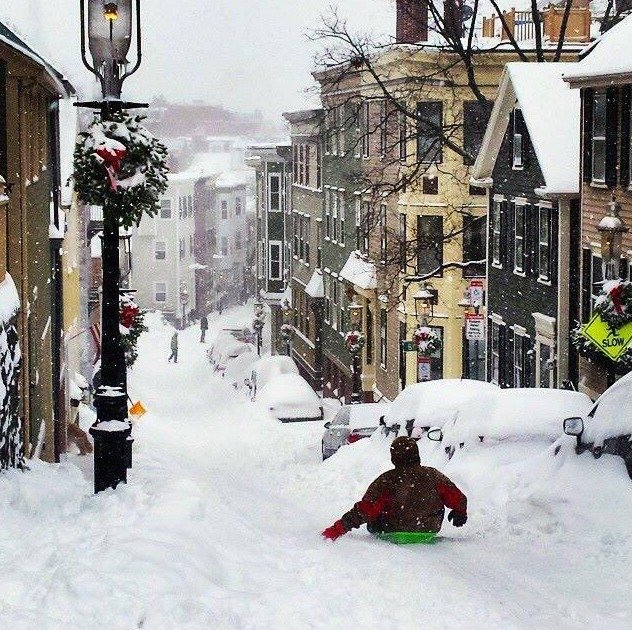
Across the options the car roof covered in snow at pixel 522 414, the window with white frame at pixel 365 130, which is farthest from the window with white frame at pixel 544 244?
the window with white frame at pixel 365 130

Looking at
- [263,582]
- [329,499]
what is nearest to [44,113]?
[329,499]

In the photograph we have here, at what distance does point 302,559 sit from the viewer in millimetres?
9930

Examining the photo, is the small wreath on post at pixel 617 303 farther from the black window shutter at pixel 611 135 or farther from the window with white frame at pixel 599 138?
the window with white frame at pixel 599 138

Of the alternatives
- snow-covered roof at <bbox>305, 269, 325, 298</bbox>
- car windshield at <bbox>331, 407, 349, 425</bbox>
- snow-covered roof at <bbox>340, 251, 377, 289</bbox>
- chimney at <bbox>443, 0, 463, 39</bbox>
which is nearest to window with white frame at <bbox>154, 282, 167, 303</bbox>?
snow-covered roof at <bbox>305, 269, 325, 298</bbox>

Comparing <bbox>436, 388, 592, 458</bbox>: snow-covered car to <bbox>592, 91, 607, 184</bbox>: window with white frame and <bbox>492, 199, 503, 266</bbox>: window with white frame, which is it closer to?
<bbox>592, 91, 607, 184</bbox>: window with white frame

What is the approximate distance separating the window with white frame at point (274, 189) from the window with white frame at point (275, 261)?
1.90 metres

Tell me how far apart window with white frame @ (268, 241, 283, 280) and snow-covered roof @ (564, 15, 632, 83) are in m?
41.9

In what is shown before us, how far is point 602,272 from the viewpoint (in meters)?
25.6

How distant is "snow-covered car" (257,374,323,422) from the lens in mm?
43094

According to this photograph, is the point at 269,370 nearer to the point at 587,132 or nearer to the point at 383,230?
the point at 383,230

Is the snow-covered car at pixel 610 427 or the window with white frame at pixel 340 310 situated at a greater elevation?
the snow-covered car at pixel 610 427

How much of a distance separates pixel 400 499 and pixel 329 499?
22.6 ft

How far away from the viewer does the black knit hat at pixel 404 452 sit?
11.3m

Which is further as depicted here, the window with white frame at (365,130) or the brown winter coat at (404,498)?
the window with white frame at (365,130)
